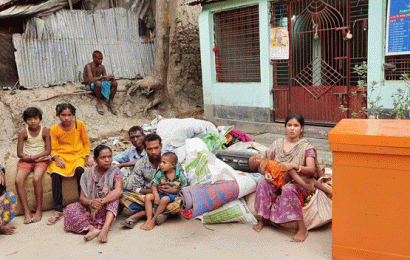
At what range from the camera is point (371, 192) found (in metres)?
2.97

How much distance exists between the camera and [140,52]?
11.4m

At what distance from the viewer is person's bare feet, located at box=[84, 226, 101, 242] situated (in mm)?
3850

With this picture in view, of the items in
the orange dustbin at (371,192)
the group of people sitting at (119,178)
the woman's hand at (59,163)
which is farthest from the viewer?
the woman's hand at (59,163)

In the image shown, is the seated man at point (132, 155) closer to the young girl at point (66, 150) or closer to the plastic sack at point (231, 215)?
the young girl at point (66, 150)

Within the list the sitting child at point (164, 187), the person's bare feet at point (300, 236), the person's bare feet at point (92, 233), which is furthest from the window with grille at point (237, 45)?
the person's bare feet at point (92, 233)

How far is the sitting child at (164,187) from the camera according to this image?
4145mm

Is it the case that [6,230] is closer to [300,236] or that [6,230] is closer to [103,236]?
[103,236]

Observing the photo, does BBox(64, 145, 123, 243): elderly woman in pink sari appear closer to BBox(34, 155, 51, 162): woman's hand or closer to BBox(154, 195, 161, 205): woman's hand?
BBox(154, 195, 161, 205): woman's hand

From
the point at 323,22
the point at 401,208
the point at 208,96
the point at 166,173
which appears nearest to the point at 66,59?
the point at 208,96

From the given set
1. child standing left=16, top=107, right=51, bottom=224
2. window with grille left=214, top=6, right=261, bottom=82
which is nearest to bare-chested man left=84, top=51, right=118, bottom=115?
window with grille left=214, top=6, right=261, bottom=82

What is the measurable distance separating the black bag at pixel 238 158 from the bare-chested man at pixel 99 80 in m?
5.55

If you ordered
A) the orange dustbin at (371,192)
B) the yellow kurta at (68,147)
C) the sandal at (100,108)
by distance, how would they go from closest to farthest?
the orange dustbin at (371,192) → the yellow kurta at (68,147) → the sandal at (100,108)

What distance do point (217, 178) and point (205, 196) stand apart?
1.15 feet

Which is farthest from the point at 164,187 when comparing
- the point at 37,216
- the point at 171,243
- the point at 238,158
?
the point at 37,216
